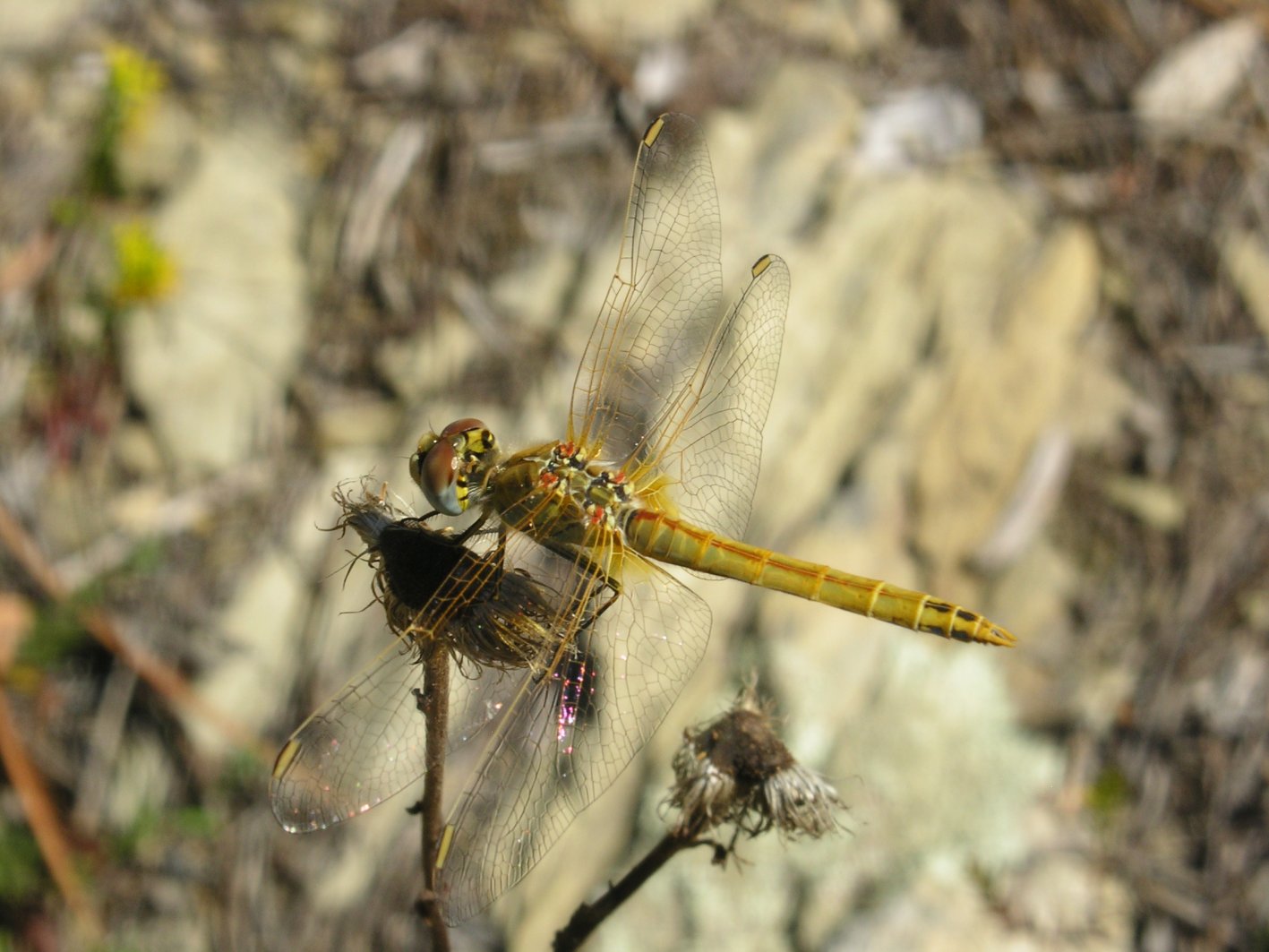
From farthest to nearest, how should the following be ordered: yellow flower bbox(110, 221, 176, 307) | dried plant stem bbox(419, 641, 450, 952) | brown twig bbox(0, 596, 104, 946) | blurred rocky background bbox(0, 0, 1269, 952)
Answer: yellow flower bbox(110, 221, 176, 307)
brown twig bbox(0, 596, 104, 946)
blurred rocky background bbox(0, 0, 1269, 952)
dried plant stem bbox(419, 641, 450, 952)

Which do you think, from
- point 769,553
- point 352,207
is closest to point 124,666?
point 352,207

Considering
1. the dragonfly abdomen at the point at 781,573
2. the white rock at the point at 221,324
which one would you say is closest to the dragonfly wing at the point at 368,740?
the dragonfly abdomen at the point at 781,573

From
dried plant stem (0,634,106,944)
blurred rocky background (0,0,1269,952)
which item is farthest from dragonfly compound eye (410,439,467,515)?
dried plant stem (0,634,106,944)

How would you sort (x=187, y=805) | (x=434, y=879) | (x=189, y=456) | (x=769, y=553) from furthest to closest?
(x=189, y=456)
(x=187, y=805)
(x=769, y=553)
(x=434, y=879)

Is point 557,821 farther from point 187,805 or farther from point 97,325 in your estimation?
point 97,325

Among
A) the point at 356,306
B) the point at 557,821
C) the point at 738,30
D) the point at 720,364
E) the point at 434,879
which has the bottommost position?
the point at 434,879

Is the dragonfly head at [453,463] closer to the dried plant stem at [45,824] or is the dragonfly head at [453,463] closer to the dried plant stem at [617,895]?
the dried plant stem at [617,895]

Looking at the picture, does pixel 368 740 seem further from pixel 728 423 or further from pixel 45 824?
pixel 45 824

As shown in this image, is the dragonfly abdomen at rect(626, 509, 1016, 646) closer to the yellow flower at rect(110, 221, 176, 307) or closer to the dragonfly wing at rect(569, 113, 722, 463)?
the dragonfly wing at rect(569, 113, 722, 463)
